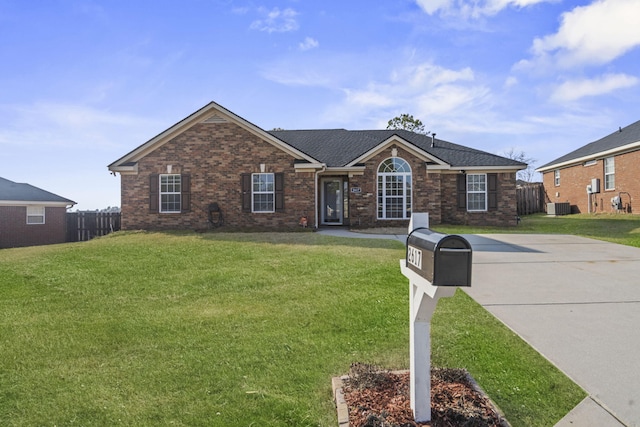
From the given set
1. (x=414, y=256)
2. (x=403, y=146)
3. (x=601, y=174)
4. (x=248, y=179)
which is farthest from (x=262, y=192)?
(x=601, y=174)

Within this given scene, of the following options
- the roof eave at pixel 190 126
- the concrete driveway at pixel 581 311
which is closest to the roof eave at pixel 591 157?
the concrete driveway at pixel 581 311

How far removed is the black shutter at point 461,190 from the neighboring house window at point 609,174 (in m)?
9.67

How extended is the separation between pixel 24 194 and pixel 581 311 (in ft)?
80.7

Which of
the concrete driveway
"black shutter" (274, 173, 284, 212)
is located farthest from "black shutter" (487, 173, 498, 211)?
"black shutter" (274, 173, 284, 212)

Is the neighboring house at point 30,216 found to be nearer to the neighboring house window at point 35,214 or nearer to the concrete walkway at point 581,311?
the neighboring house window at point 35,214

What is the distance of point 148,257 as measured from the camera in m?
10.0

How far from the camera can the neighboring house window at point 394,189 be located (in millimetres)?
17734

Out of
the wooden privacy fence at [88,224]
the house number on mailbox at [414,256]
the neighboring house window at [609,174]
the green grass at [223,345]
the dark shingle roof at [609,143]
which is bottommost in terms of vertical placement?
the green grass at [223,345]

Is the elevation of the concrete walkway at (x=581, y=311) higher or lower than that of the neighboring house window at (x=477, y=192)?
lower

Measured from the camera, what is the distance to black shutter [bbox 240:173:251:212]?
55.3 ft

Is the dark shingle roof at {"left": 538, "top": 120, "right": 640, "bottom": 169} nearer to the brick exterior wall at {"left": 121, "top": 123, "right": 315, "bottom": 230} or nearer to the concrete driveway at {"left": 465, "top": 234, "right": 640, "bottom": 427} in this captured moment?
the concrete driveway at {"left": 465, "top": 234, "right": 640, "bottom": 427}

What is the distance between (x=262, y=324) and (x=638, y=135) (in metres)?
23.2

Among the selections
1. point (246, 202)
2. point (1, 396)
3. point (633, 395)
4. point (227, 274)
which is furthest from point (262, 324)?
point (246, 202)

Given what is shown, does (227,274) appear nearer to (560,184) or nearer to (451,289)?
(451,289)
